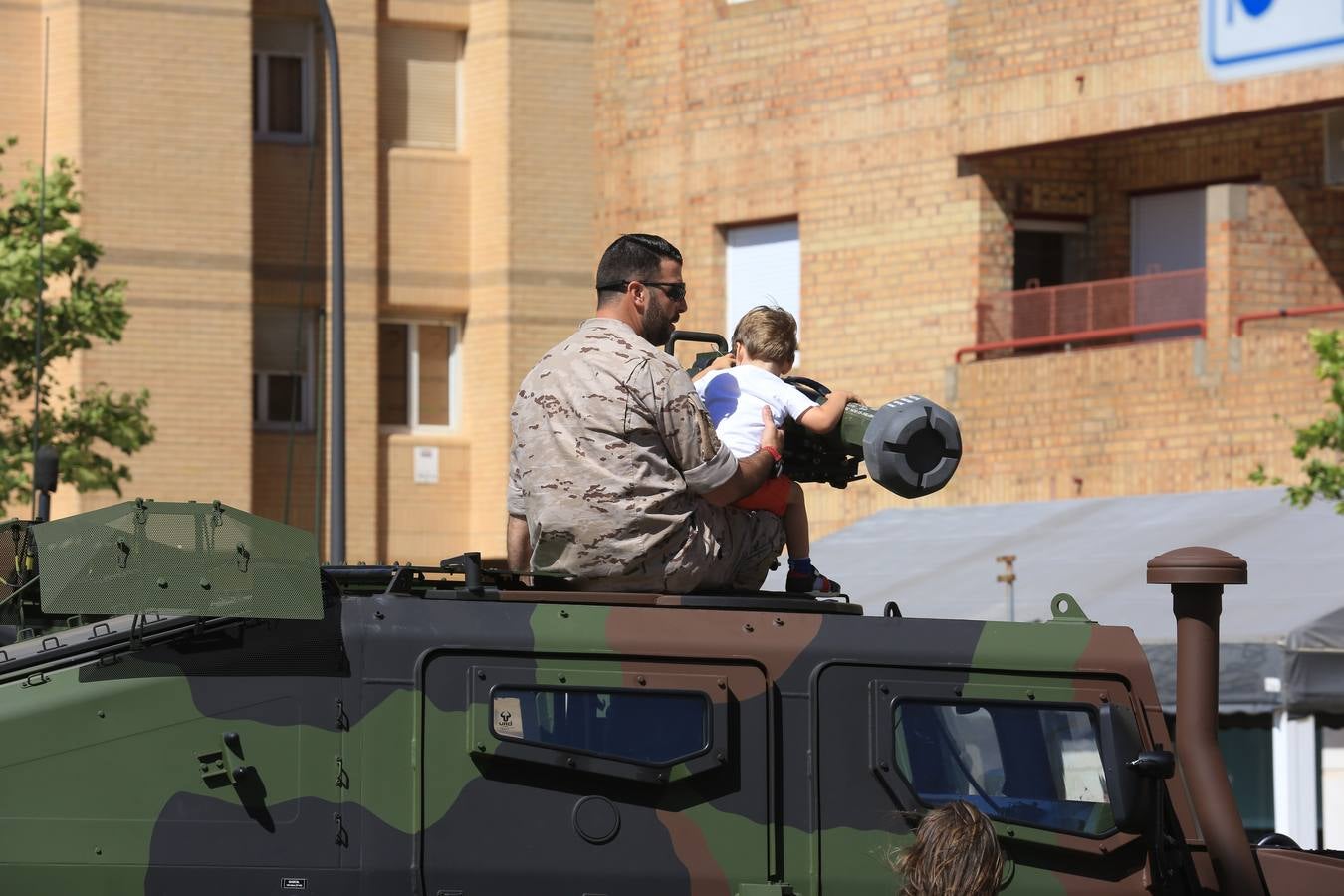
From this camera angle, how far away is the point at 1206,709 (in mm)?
6094

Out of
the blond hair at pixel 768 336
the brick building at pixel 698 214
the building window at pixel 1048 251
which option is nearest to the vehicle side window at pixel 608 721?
the blond hair at pixel 768 336

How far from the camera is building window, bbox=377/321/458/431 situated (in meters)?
29.2

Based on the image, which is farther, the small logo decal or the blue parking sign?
the small logo decal

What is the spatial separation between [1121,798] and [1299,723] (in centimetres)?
1095

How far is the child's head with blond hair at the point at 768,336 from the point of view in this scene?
708cm

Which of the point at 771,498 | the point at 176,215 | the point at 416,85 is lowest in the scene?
the point at 771,498

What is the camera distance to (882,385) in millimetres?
23172

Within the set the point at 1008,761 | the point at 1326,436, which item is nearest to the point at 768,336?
the point at 1008,761

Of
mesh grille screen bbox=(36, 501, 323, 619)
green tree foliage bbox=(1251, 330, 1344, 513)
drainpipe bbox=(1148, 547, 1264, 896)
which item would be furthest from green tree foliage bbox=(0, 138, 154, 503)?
drainpipe bbox=(1148, 547, 1264, 896)

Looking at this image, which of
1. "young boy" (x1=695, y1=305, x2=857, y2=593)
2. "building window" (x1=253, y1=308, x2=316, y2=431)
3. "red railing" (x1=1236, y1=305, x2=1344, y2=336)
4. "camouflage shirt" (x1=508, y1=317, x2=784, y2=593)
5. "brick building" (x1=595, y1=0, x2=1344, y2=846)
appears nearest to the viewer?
"camouflage shirt" (x1=508, y1=317, x2=784, y2=593)

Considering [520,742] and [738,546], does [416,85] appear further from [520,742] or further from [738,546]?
[520,742]

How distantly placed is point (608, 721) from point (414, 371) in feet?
77.7

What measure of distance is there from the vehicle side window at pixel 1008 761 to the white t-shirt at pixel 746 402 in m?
1.15

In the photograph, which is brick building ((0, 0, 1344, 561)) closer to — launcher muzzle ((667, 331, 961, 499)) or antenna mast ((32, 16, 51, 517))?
antenna mast ((32, 16, 51, 517))
